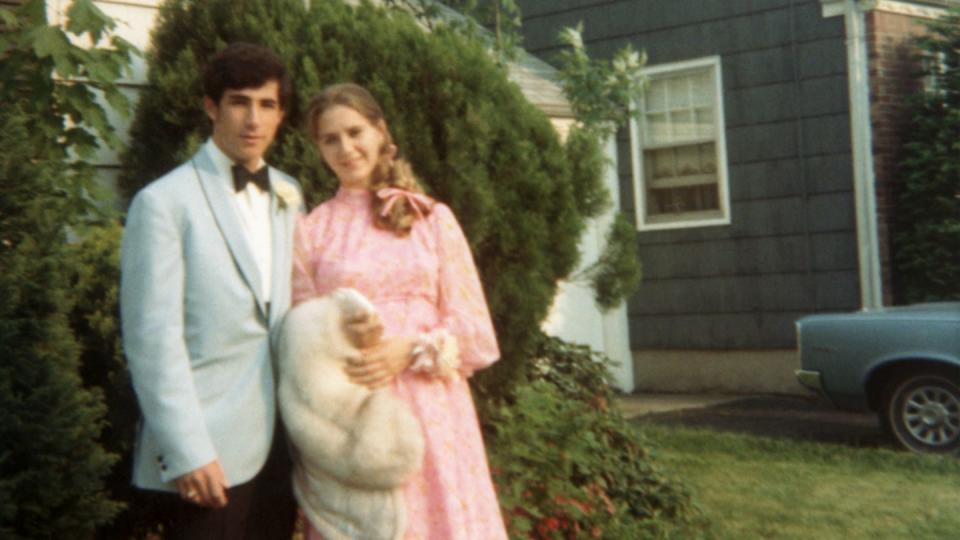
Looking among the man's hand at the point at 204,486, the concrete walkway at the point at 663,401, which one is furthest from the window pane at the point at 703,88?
the man's hand at the point at 204,486

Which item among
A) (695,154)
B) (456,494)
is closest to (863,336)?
(695,154)

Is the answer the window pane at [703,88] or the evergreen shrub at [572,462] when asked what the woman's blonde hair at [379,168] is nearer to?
the evergreen shrub at [572,462]

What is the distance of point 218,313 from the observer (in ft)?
10.8

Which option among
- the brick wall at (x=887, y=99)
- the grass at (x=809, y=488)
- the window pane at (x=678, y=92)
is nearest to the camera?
the grass at (x=809, y=488)

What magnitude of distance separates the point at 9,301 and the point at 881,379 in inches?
282

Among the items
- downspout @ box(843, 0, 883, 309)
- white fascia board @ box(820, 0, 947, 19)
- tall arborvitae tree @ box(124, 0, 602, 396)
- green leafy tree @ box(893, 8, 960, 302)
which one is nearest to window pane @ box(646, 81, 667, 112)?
white fascia board @ box(820, 0, 947, 19)

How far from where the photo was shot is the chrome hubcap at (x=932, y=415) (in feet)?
29.8

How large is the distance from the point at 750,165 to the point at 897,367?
3767 mm

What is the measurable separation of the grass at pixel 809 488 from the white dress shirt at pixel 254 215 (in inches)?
148

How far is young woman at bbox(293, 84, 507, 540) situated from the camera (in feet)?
11.6

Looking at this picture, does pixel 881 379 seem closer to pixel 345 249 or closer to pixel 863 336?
pixel 863 336

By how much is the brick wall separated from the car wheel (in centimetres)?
275

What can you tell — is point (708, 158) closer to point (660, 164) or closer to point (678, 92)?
point (660, 164)

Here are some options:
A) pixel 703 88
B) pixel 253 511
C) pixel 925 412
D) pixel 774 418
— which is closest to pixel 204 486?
pixel 253 511
